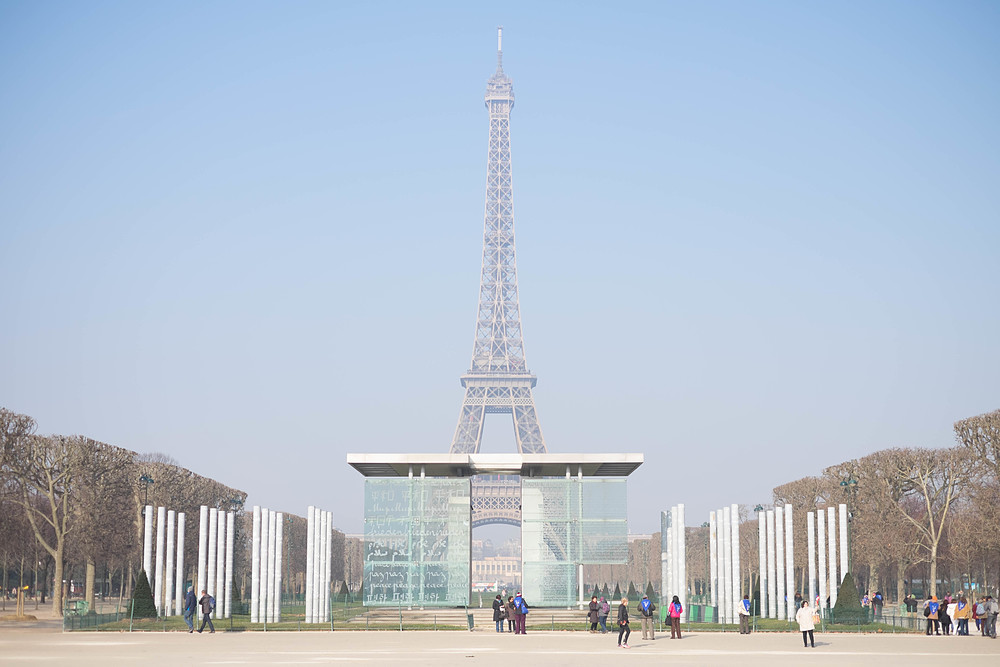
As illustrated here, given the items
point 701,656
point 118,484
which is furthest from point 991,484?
point 118,484

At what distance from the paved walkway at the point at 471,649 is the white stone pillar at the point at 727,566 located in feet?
13.7

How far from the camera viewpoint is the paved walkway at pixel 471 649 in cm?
2502

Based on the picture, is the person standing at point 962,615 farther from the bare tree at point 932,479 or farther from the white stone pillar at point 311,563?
the white stone pillar at point 311,563

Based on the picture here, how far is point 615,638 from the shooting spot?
34.8 metres

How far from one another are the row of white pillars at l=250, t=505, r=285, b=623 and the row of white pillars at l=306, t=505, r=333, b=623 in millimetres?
1123

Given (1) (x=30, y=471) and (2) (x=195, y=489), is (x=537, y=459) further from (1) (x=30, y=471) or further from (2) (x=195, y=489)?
(2) (x=195, y=489)

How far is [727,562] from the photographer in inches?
1645

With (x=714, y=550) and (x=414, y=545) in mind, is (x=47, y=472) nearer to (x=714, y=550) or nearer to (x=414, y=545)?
(x=414, y=545)

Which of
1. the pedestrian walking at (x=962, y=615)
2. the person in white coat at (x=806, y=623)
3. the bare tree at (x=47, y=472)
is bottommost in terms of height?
the pedestrian walking at (x=962, y=615)

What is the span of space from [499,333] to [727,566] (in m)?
94.8

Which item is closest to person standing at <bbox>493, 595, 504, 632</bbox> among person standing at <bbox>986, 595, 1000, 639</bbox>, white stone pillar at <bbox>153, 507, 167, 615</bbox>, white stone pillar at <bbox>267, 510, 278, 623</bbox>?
white stone pillar at <bbox>267, 510, 278, 623</bbox>

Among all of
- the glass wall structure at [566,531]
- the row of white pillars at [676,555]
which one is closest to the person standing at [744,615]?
the row of white pillars at [676,555]

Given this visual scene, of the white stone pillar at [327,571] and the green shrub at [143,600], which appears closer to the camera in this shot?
the green shrub at [143,600]

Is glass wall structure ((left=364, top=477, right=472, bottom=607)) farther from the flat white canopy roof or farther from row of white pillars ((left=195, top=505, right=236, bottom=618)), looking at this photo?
row of white pillars ((left=195, top=505, right=236, bottom=618))
